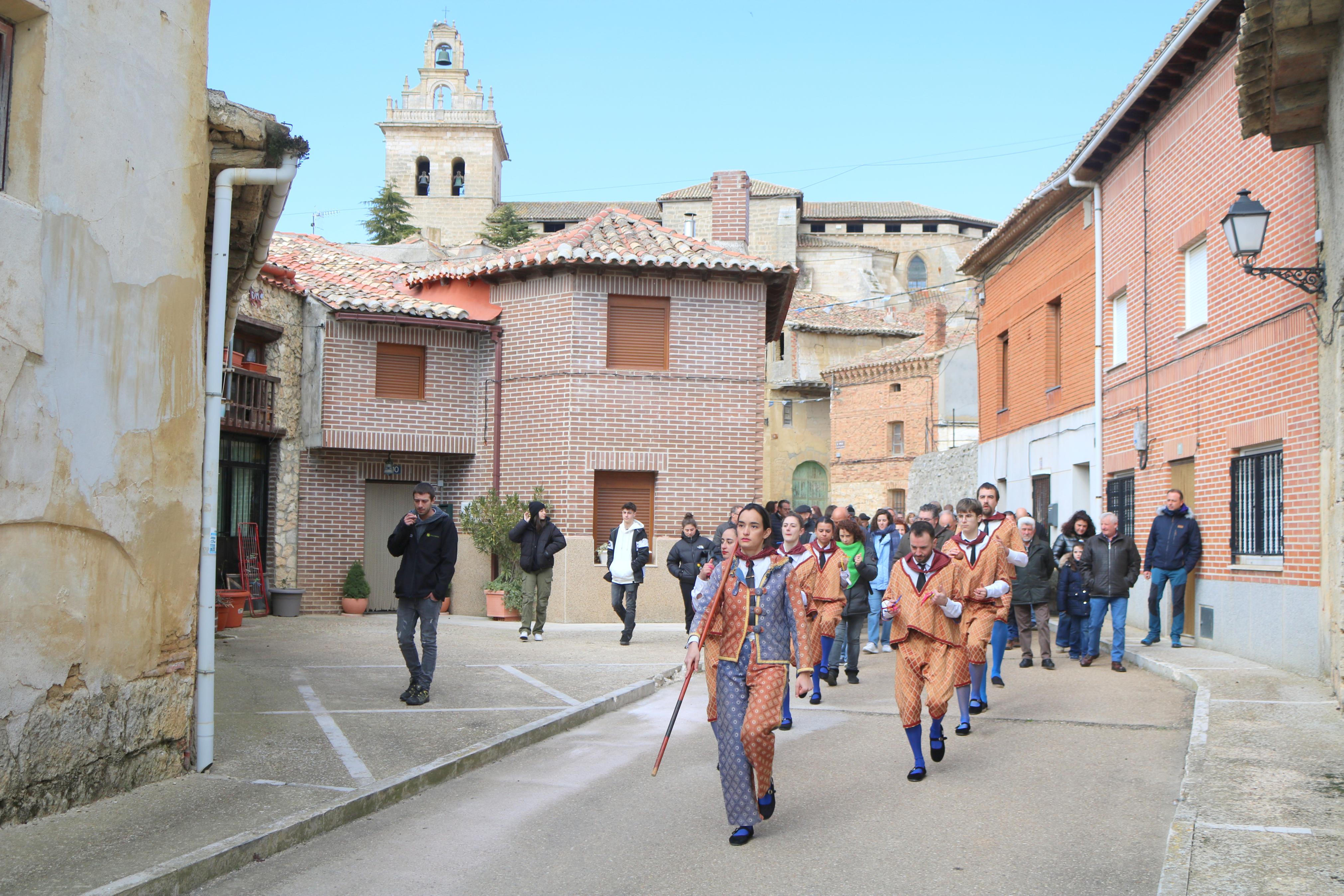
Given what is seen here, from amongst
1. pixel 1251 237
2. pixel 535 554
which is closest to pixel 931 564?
pixel 1251 237

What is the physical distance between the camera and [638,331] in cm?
2038

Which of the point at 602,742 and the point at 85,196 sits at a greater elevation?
the point at 85,196

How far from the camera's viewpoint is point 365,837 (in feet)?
20.2

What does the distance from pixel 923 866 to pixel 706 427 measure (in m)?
15.0

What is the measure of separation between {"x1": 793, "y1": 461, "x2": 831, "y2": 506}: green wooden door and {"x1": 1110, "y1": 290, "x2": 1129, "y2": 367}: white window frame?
107ft

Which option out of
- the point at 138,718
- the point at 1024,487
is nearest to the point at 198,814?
the point at 138,718

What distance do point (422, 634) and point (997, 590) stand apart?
4450mm

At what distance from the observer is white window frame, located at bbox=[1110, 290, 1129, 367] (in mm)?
17328

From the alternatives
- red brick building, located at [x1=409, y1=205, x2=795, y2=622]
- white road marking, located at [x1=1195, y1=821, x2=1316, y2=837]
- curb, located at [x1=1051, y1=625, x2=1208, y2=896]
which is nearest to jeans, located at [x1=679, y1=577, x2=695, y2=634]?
red brick building, located at [x1=409, y1=205, x2=795, y2=622]

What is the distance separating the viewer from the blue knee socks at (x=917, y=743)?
7.40 m

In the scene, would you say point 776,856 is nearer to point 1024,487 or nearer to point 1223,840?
point 1223,840

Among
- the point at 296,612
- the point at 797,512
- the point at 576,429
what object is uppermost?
the point at 576,429

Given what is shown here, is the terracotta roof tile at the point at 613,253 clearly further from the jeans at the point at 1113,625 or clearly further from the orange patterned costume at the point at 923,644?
the orange patterned costume at the point at 923,644

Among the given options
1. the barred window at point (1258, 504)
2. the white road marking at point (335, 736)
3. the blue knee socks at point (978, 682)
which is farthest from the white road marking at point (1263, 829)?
the barred window at point (1258, 504)
